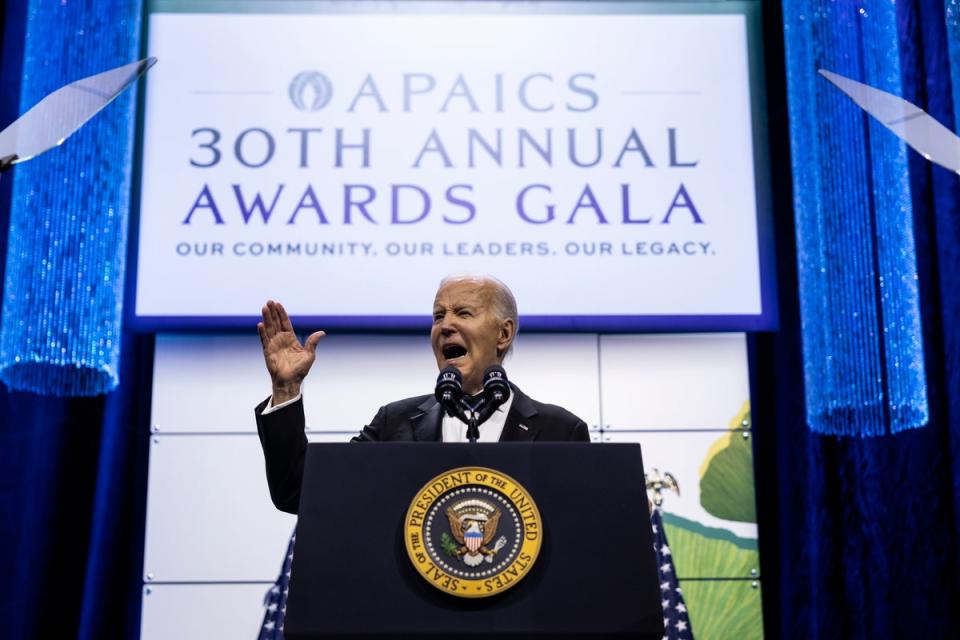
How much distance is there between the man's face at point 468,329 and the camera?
2.39 m

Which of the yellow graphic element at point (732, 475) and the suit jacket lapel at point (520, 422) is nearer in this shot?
the suit jacket lapel at point (520, 422)

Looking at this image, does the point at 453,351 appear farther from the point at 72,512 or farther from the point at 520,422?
the point at 72,512

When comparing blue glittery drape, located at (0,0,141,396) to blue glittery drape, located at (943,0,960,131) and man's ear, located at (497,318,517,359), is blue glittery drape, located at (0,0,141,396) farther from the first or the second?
blue glittery drape, located at (943,0,960,131)

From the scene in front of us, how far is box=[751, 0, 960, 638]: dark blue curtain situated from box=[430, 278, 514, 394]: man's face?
157cm

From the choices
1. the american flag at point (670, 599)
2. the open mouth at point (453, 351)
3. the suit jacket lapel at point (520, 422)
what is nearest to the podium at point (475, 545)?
the suit jacket lapel at point (520, 422)

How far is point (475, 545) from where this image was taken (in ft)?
5.41

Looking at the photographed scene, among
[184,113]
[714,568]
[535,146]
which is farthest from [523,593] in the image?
[184,113]

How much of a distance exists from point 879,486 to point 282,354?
7.28ft

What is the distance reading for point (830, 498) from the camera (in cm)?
361

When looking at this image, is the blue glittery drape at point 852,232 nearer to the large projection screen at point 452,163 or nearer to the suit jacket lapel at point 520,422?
the large projection screen at point 452,163

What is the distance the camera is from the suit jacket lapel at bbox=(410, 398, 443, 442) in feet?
7.83

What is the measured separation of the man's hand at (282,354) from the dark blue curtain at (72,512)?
5.65ft

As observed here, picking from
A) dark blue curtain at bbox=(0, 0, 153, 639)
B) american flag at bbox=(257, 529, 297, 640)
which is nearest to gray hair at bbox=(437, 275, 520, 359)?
american flag at bbox=(257, 529, 297, 640)

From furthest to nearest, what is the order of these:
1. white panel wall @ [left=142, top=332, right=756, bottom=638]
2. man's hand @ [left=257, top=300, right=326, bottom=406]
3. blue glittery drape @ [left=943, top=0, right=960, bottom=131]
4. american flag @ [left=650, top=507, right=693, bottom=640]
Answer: white panel wall @ [left=142, top=332, right=756, bottom=638]
blue glittery drape @ [left=943, top=0, right=960, bottom=131]
american flag @ [left=650, top=507, right=693, bottom=640]
man's hand @ [left=257, top=300, right=326, bottom=406]
